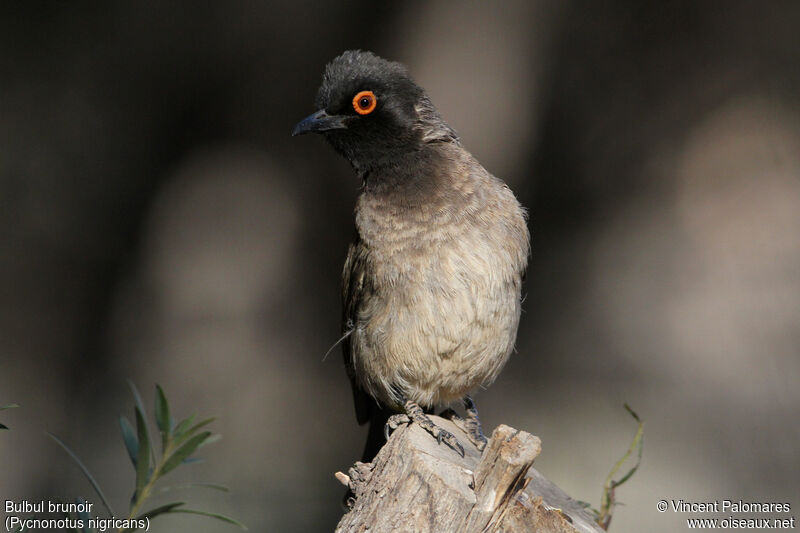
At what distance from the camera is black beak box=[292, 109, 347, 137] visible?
4.26m

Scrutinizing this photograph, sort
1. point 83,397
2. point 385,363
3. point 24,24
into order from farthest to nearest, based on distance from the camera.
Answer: point 83,397 → point 24,24 → point 385,363

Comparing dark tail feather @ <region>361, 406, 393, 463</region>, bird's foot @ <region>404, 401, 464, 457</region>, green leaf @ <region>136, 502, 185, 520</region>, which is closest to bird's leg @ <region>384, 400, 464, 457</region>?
bird's foot @ <region>404, 401, 464, 457</region>

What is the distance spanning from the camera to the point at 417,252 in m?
3.94

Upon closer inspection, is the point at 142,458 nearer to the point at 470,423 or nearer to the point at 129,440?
the point at 129,440

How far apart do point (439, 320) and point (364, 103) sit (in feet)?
3.98

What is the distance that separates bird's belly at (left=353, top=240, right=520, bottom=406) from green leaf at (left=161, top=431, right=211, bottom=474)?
4.76ft

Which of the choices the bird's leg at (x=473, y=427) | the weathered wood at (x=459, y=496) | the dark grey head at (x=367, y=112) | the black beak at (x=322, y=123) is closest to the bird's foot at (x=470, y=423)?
the bird's leg at (x=473, y=427)

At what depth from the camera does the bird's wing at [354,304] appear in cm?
424

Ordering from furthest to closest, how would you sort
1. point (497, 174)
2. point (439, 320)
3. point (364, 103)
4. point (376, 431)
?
point (497, 174), point (376, 431), point (364, 103), point (439, 320)

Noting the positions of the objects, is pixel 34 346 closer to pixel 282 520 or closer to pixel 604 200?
pixel 282 520

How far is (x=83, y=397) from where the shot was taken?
7453 mm

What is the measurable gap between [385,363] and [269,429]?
4.13m

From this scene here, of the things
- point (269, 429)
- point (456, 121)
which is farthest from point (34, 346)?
point (456, 121)

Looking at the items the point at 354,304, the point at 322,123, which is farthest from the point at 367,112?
the point at 354,304
